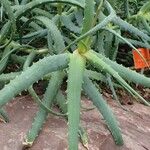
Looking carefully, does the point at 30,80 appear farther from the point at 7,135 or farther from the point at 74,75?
the point at 7,135

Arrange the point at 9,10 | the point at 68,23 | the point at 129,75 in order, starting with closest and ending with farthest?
1. the point at 129,75
2. the point at 9,10
3. the point at 68,23

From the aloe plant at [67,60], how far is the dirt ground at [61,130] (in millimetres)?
28

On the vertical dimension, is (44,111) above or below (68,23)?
below

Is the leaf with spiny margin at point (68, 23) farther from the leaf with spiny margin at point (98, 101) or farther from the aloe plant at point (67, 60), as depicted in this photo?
the leaf with spiny margin at point (98, 101)

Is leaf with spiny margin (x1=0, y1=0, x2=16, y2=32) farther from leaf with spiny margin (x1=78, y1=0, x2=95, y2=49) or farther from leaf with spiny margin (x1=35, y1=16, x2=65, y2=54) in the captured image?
leaf with spiny margin (x1=78, y1=0, x2=95, y2=49)

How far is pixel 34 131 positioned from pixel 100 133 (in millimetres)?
189

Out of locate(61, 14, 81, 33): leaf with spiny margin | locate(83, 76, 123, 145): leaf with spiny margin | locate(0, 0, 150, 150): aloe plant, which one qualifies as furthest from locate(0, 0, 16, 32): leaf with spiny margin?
locate(83, 76, 123, 145): leaf with spiny margin

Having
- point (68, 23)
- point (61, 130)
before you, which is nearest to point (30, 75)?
point (61, 130)

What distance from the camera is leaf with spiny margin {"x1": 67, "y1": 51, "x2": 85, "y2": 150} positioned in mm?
958

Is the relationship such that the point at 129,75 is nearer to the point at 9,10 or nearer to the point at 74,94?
the point at 74,94

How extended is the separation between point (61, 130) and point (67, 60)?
0.23 m

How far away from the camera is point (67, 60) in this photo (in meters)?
1.03

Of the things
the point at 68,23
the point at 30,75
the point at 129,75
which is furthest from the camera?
the point at 68,23

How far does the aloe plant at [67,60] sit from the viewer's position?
98 cm
